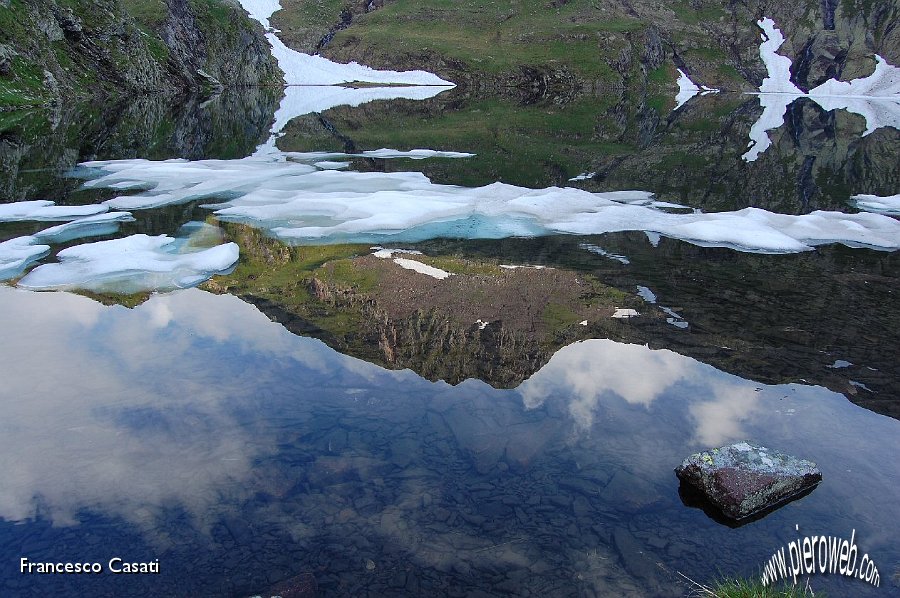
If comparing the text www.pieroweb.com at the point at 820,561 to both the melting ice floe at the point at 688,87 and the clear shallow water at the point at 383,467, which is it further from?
the melting ice floe at the point at 688,87

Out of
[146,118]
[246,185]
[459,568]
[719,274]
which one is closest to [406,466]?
[459,568]

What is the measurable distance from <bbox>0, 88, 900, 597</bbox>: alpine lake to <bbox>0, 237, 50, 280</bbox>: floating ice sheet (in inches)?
22.7

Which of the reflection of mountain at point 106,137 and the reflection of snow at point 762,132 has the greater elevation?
the reflection of snow at point 762,132

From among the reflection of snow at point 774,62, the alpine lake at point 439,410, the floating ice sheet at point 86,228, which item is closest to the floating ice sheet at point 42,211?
the floating ice sheet at point 86,228

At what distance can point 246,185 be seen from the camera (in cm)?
2959

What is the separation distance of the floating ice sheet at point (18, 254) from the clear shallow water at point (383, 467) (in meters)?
4.63

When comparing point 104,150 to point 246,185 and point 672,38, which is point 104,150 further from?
point 672,38

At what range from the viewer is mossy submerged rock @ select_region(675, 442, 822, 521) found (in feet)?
28.1

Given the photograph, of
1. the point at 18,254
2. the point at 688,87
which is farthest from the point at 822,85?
the point at 18,254

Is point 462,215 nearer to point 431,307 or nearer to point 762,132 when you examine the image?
point 431,307

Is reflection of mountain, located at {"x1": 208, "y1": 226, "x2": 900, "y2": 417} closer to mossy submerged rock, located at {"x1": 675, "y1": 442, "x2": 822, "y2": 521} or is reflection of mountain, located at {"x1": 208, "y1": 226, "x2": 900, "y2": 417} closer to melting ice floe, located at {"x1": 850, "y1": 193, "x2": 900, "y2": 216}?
mossy submerged rock, located at {"x1": 675, "y1": 442, "x2": 822, "y2": 521}

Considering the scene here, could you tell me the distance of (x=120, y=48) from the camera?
3172 inches

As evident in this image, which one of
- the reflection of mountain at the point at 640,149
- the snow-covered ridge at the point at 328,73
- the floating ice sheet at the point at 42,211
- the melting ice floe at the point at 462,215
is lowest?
the floating ice sheet at the point at 42,211

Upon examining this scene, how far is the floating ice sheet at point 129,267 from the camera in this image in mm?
16281
